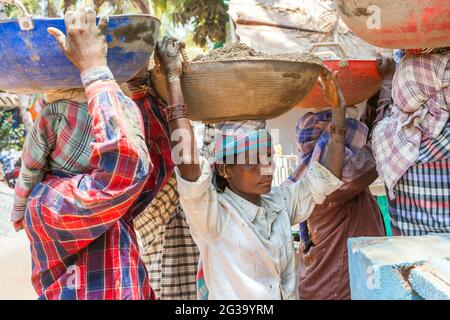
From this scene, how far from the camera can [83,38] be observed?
186 centimetres

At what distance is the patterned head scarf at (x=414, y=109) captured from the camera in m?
2.55

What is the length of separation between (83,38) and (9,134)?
16808 mm

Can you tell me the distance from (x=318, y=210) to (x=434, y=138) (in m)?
1.18

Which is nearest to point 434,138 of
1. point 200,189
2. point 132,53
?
point 200,189

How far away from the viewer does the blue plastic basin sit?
73.2 inches

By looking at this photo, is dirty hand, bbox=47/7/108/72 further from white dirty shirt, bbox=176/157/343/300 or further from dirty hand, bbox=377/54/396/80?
dirty hand, bbox=377/54/396/80

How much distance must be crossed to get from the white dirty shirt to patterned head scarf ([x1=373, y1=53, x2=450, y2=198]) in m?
0.64

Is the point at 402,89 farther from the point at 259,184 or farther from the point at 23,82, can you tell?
the point at 23,82

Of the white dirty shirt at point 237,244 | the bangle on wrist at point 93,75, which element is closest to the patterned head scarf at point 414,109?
the white dirty shirt at point 237,244

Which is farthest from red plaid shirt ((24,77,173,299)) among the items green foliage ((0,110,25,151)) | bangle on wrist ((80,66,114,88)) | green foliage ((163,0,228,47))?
green foliage ((0,110,25,151))

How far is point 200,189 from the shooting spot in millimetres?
2246

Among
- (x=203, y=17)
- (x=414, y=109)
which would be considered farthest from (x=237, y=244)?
(x=203, y=17)

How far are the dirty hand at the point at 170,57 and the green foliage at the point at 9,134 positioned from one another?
15.9 m

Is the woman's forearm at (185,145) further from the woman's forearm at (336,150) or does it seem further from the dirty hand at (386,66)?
the dirty hand at (386,66)
